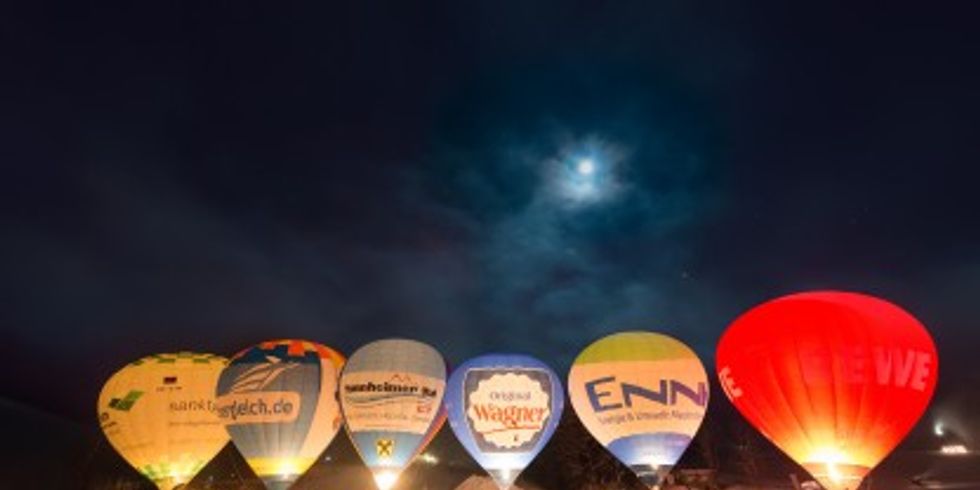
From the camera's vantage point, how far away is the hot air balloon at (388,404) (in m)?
17.3

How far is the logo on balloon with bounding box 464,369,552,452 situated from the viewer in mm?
17453

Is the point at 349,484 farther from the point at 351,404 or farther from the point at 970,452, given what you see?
the point at 970,452

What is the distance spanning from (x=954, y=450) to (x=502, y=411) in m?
20.7

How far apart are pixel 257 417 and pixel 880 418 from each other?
12.3 meters

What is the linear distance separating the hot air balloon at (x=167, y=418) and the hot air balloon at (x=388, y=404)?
392 centimetres

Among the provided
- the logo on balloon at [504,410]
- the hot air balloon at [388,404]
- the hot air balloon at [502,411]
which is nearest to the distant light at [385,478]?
the hot air balloon at [388,404]

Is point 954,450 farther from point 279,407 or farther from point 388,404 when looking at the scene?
point 279,407

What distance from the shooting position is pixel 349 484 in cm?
3158

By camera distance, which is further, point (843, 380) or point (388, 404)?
point (388, 404)

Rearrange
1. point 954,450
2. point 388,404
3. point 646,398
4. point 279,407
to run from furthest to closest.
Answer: point 954,450, point 279,407, point 388,404, point 646,398

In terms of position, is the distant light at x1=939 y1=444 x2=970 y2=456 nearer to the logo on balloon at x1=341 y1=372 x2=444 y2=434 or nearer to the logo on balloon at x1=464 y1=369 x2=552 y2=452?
the logo on balloon at x1=464 y1=369 x2=552 y2=452

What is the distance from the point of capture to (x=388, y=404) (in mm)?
17359

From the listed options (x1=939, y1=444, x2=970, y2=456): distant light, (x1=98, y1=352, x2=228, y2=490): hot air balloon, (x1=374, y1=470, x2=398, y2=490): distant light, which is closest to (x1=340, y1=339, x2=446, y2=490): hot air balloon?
(x1=374, y1=470, x2=398, y2=490): distant light

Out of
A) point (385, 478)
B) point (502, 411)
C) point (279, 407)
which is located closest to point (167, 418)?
point (279, 407)
